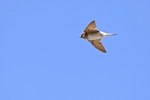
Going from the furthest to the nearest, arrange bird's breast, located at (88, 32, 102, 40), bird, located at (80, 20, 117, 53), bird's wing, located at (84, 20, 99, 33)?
bird's breast, located at (88, 32, 102, 40)
bird, located at (80, 20, 117, 53)
bird's wing, located at (84, 20, 99, 33)

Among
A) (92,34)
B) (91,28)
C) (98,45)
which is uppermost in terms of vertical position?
(98,45)

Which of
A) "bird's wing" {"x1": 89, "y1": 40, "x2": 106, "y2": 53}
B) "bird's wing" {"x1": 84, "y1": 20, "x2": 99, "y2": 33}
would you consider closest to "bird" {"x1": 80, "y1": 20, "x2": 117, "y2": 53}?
"bird's wing" {"x1": 84, "y1": 20, "x2": 99, "y2": 33}

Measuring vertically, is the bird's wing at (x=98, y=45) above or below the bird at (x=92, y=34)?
above

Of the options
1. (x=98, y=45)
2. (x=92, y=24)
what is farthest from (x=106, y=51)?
(x=92, y=24)

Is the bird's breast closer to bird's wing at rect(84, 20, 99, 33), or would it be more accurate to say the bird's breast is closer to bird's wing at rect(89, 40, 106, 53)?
bird's wing at rect(84, 20, 99, 33)

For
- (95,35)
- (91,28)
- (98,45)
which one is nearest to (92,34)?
(95,35)

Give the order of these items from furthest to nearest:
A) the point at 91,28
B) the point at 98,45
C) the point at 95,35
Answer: the point at 98,45 → the point at 95,35 → the point at 91,28

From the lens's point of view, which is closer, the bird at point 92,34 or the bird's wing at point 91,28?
the bird's wing at point 91,28

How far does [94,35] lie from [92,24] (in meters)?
1.06

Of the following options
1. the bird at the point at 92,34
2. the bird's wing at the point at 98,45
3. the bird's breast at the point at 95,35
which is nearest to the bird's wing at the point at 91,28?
the bird at the point at 92,34

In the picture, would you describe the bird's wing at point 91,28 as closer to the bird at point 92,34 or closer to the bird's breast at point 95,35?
the bird at point 92,34

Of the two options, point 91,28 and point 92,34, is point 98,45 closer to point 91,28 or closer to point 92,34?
point 92,34

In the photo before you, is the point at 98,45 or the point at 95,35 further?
the point at 98,45

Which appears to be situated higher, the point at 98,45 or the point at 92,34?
the point at 98,45
